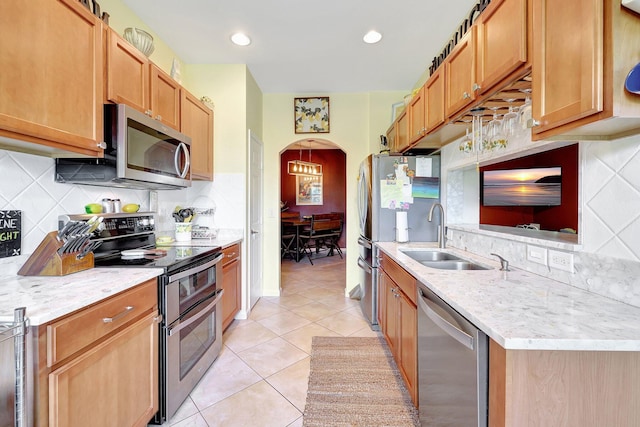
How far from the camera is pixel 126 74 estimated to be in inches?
66.1

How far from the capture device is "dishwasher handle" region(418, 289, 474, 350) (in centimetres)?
90

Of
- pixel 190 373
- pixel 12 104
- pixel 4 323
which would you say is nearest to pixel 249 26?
pixel 12 104

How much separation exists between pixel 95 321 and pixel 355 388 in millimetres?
1503

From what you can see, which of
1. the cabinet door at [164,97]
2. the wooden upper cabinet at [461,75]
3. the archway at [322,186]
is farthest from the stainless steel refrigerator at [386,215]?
the archway at [322,186]

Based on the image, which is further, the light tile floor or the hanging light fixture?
the hanging light fixture

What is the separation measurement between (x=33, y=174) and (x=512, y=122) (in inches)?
Answer: 102

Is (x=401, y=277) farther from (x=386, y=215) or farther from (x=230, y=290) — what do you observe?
(x=230, y=290)

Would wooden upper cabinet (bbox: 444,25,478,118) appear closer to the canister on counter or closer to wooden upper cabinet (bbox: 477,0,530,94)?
wooden upper cabinet (bbox: 477,0,530,94)

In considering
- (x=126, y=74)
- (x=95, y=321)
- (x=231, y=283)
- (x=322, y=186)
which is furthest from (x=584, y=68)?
(x=322, y=186)

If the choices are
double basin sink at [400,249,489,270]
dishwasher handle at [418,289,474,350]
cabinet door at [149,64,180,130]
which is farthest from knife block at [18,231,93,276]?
double basin sink at [400,249,489,270]

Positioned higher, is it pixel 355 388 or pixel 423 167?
pixel 423 167

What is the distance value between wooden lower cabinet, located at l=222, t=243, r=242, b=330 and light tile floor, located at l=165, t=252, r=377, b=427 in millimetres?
189

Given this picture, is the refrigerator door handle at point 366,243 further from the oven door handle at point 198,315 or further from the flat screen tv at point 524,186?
the oven door handle at point 198,315

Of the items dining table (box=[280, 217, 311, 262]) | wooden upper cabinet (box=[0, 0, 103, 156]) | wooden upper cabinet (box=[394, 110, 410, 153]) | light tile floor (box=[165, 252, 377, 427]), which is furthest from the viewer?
dining table (box=[280, 217, 311, 262])
